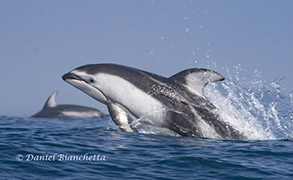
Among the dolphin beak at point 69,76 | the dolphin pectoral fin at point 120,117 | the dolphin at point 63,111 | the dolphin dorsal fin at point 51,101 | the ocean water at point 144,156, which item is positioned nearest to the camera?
the ocean water at point 144,156

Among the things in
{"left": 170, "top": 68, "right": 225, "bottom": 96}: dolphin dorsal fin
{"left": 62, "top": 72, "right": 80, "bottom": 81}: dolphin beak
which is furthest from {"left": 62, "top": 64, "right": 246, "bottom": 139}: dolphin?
{"left": 62, "top": 72, "right": 80, "bottom": 81}: dolphin beak

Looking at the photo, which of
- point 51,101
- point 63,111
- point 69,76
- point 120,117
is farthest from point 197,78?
point 51,101

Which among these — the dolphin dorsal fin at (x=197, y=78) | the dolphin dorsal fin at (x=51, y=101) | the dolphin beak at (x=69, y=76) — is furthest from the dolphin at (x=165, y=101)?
the dolphin dorsal fin at (x=51, y=101)

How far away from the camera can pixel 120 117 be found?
10.9m

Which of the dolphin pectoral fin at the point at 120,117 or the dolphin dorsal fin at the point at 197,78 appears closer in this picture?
the dolphin dorsal fin at the point at 197,78

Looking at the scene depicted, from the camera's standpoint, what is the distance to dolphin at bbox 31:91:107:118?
2467 cm

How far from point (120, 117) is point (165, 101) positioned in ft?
4.13

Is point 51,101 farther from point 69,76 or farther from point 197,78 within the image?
point 197,78

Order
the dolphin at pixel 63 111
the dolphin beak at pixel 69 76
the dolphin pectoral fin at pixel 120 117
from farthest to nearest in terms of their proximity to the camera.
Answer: the dolphin at pixel 63 111 → the dolphin beak at pixel 69 76 → the dolphin pectoral fin at pixel 120 117

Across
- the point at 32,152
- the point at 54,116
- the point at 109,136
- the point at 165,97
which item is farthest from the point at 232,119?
the point at 54,116

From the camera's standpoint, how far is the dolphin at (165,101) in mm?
10531

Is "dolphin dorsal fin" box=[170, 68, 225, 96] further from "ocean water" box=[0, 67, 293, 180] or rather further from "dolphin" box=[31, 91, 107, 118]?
"dolphin" box=[31, 91, 107, 118]

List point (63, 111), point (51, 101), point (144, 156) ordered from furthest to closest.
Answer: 1. point (51, 101)
2. point (63, 111)
3. point (144, 156)

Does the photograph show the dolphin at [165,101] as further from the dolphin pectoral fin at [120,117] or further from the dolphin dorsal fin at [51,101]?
the dolphin dorsal fin at [51,101]
